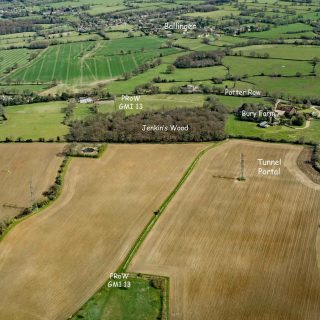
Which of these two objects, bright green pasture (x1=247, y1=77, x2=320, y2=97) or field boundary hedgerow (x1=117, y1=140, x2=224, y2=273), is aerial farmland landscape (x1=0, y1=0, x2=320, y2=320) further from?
bright green pasture (x1=247, y1=77, x2=320, y2=97)

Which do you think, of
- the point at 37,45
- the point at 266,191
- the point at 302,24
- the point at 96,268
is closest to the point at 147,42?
the point at 37,45

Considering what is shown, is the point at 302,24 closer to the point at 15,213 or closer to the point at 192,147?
the point at 192,147

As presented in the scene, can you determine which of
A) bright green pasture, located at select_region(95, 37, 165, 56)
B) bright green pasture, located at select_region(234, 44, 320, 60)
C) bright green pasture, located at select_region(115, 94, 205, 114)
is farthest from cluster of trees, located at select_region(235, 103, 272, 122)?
bright green pasture, located at select_region(95, 37, 165, 56)

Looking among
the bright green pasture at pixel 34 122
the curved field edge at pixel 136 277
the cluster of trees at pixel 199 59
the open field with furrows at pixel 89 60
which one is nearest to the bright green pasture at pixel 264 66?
the cluster of trees at pixel 199 59

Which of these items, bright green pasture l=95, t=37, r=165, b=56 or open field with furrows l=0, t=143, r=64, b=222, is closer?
open field with furrows l=0, t=143, r=64, b=222

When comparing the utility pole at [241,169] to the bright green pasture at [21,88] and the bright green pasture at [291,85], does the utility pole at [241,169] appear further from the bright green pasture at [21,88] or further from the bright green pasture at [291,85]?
the bright green pasture at [21,88]

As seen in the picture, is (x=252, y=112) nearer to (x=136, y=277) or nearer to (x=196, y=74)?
(x=196, y=74)

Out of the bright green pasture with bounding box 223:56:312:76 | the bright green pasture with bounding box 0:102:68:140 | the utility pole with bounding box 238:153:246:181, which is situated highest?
the bright green pasture with bounding box 223:56:312:76
